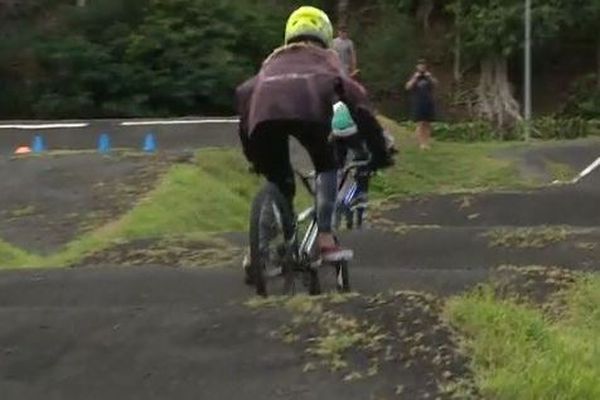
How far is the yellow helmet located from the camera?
838 centimetres

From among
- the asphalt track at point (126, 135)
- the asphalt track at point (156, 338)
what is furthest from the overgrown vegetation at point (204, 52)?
the asphalt track at point (156, 338)

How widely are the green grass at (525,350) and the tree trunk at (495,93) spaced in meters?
34.4

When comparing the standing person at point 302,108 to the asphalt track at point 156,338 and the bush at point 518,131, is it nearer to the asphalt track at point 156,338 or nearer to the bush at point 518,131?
the asphalt track at point 156,338

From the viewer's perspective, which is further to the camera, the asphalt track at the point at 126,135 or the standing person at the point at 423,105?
the asphalt track at the point at 126,135

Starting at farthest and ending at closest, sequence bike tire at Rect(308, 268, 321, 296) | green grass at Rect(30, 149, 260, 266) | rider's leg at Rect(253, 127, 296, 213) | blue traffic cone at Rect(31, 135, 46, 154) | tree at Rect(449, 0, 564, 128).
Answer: tree at Rect(449, 0, 564, 128) < blue traffic cone at Rect(31, 135, 46, 154) < green grass at Rect(30, 149, 260, 266) < bike tire at Rect(308, 268, 321, 296) < rider's leg at Rect(253, 127, 296, 213)

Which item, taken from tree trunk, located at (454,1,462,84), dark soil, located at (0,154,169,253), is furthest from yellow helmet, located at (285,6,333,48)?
tree trunk, located at (454,1,462,84)

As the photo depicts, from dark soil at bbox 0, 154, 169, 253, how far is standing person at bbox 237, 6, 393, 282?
659 centimetres

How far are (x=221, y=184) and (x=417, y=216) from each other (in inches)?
142

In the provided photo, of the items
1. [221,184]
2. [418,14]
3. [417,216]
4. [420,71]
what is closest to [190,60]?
[418,14]

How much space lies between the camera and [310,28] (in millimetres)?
8383

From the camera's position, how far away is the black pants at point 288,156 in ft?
26.3

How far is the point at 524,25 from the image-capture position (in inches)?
1545

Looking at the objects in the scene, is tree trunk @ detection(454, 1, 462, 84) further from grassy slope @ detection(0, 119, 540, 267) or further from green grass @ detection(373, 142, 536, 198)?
green grass @ detection(373, 142, 536, 198)

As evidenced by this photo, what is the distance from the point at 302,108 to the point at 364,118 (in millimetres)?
580
